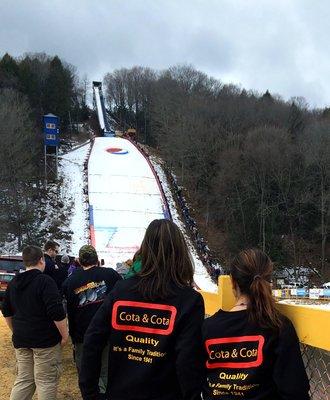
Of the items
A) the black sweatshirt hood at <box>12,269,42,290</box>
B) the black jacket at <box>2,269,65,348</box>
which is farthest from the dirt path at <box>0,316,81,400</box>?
the black sweatshirt hood at <box>12,269,42,290</box>

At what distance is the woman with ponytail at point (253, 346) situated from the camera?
8.77ft

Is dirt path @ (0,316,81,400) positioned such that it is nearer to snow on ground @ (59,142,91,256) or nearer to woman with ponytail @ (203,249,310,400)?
woman with ponytail @ (203,249,310,400)

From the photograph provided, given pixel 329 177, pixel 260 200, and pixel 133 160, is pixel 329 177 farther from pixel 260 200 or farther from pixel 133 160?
pixel 133 160

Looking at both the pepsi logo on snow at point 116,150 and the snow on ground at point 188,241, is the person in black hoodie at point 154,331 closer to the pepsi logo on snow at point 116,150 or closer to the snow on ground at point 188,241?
the snow on ground at point 188,241

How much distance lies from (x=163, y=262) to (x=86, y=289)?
2.52 m

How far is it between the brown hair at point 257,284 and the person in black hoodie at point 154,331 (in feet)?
0.96

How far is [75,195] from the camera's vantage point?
4566cm

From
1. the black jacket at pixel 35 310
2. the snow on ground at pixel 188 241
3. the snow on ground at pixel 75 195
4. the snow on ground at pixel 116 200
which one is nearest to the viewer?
the black jacket at pixel 35 310

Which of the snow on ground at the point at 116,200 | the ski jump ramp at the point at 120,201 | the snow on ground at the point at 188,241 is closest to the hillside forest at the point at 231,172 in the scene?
the snow on ground at the point at 188,241

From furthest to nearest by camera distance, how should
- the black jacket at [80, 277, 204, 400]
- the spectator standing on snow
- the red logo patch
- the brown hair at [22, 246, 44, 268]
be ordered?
the spectator standing on snow
the brown hair at [22, 246, 44, 268]
the black jacket at [80, 277, 204, 400]
the red logo patch

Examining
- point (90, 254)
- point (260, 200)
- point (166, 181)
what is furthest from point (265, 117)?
point (90, 254)

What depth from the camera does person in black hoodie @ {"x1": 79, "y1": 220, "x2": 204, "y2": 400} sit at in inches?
116

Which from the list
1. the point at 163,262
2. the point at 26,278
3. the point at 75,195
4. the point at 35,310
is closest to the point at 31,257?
the point at 26,278

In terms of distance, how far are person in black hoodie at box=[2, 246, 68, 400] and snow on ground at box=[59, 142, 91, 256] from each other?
30.8 meters
